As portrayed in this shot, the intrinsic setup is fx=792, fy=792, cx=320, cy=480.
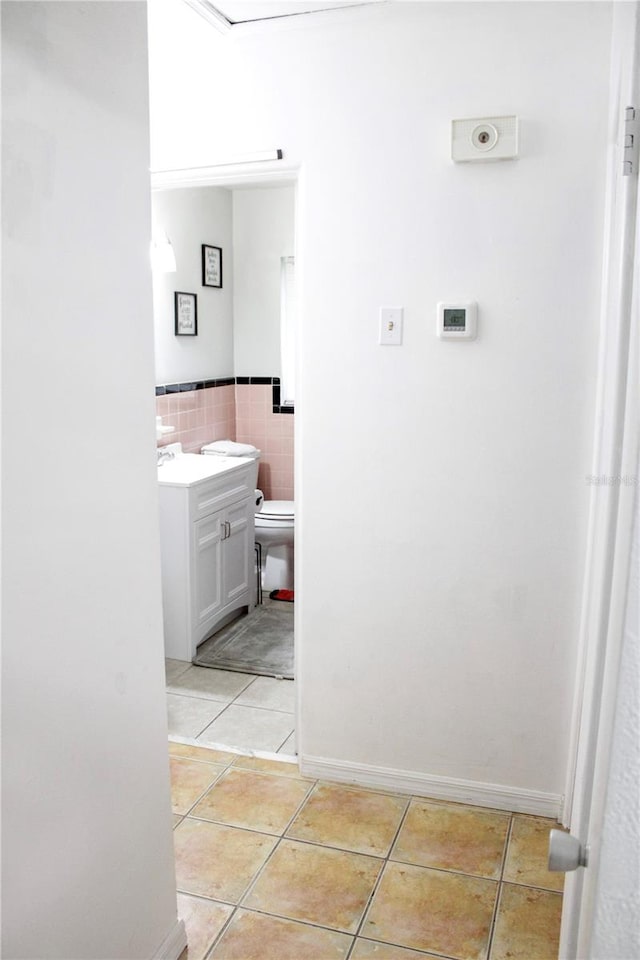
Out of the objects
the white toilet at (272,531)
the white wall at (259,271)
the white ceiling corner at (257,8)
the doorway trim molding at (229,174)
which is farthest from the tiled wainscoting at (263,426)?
the white ceiling corner at (257,8)

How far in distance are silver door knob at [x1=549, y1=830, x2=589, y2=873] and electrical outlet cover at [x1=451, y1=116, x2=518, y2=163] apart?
1907 mm

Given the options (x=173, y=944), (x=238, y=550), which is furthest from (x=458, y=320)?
(x=238, y=550)

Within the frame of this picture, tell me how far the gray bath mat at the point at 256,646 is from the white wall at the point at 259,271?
1.59 meters

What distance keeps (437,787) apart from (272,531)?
6.68ft

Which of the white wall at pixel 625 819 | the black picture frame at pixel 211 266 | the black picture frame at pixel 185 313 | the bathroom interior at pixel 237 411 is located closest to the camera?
the white wall at pixel 625 819

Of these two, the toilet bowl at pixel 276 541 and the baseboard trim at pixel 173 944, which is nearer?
the baseboard trim at pixel 173 944

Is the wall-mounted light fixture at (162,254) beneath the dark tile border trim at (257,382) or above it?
above

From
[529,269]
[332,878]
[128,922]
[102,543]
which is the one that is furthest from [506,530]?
[128,922]

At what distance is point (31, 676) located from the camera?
4.65ft

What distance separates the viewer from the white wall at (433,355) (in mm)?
2262

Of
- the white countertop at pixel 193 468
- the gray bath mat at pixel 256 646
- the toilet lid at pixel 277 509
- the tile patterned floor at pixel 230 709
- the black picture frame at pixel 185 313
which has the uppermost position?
the black picture frame at pixel 185 313

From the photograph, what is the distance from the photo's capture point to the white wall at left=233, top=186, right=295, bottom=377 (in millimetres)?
4824

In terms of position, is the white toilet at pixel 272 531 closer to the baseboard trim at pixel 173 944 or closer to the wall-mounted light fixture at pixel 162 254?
the wall-mounted light fixture at pixel 162 254

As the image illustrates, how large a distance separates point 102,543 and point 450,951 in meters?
1.34
